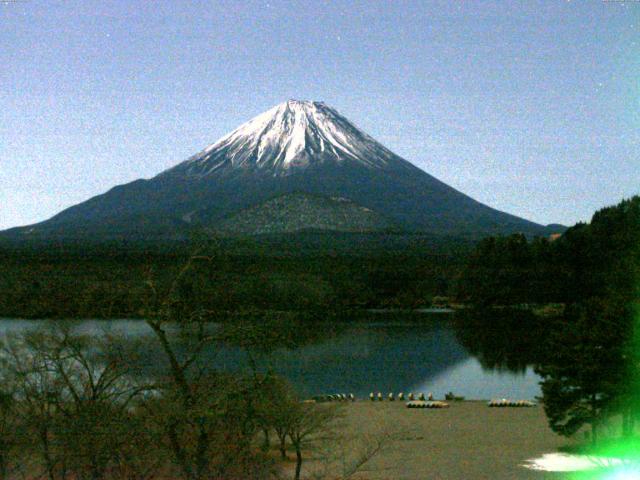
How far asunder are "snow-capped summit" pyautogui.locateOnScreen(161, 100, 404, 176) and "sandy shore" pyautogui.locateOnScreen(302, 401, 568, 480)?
93.6 meters

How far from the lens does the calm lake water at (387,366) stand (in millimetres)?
24938

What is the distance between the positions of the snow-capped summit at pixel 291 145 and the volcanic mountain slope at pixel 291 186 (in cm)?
14

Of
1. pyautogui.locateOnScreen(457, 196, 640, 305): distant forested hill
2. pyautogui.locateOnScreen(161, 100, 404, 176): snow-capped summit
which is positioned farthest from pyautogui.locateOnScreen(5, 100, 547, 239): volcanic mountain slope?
pyautogui.locateOnScreen(457, 196, 640, 305): distant forested hill

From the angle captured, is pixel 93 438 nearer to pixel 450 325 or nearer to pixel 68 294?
pixel 68 294

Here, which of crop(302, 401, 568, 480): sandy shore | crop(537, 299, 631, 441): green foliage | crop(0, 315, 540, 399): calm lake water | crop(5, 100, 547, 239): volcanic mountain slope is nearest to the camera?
crop(302, 401, 568, 480): sandy shore

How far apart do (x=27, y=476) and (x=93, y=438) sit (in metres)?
3.81

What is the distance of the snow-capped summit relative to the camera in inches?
4616

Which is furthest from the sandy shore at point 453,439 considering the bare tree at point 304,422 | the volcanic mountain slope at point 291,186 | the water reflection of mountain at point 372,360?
the volcanic mountain slope at point 291,186

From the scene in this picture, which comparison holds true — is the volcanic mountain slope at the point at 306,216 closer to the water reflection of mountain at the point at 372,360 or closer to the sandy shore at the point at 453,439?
the water reflection of mountain at the point at 372,360

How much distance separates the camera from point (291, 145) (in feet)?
397

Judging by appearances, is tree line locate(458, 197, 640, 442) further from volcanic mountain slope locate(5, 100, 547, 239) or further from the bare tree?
volcanic mountain slope locate(5, 100, 547, 239)

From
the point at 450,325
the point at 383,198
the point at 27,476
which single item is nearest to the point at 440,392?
the point at 27,476

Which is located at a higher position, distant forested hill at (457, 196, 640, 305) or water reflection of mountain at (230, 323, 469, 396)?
distant forested hill at (457, 196, 640, 305)

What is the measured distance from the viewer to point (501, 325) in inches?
1817
